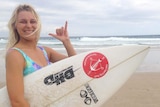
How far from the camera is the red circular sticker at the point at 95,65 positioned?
2.43m

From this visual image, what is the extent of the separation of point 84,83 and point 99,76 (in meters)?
0.16

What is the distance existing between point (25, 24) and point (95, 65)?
2.28ft

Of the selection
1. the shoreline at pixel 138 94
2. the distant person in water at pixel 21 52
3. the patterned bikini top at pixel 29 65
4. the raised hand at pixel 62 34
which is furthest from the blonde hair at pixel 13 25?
the shoreline at pixel 138 94

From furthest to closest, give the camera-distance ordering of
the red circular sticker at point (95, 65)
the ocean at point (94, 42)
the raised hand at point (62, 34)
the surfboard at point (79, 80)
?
the ocean at point (94, 42)
the raised hand at point (62, 34)
the red circular sticker at point (95, 65)
the surfboard at point (79, 80)

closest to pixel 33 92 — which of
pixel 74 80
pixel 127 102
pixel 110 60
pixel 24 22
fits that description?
pixel 74 80

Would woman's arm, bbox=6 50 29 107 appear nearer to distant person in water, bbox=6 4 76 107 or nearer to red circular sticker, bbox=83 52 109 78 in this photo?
distant person in water, bbox=6 4 76 107

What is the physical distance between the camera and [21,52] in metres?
2.01

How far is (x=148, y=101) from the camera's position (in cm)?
505

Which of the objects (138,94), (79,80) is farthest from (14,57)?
(138,94)

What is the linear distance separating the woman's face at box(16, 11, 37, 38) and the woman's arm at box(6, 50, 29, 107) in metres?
0.20

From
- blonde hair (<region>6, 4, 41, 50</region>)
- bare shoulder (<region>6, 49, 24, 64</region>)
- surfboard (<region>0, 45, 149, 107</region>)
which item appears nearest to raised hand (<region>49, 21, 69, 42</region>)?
surfboard (<region>0, 45, 149, 107</region>)

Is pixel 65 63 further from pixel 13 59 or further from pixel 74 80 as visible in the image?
pixel 13 59

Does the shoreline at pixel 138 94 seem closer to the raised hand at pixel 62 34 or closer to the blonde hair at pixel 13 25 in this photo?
the raised hand at pixel 62 34

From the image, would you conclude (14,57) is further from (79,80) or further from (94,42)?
(94,42)
